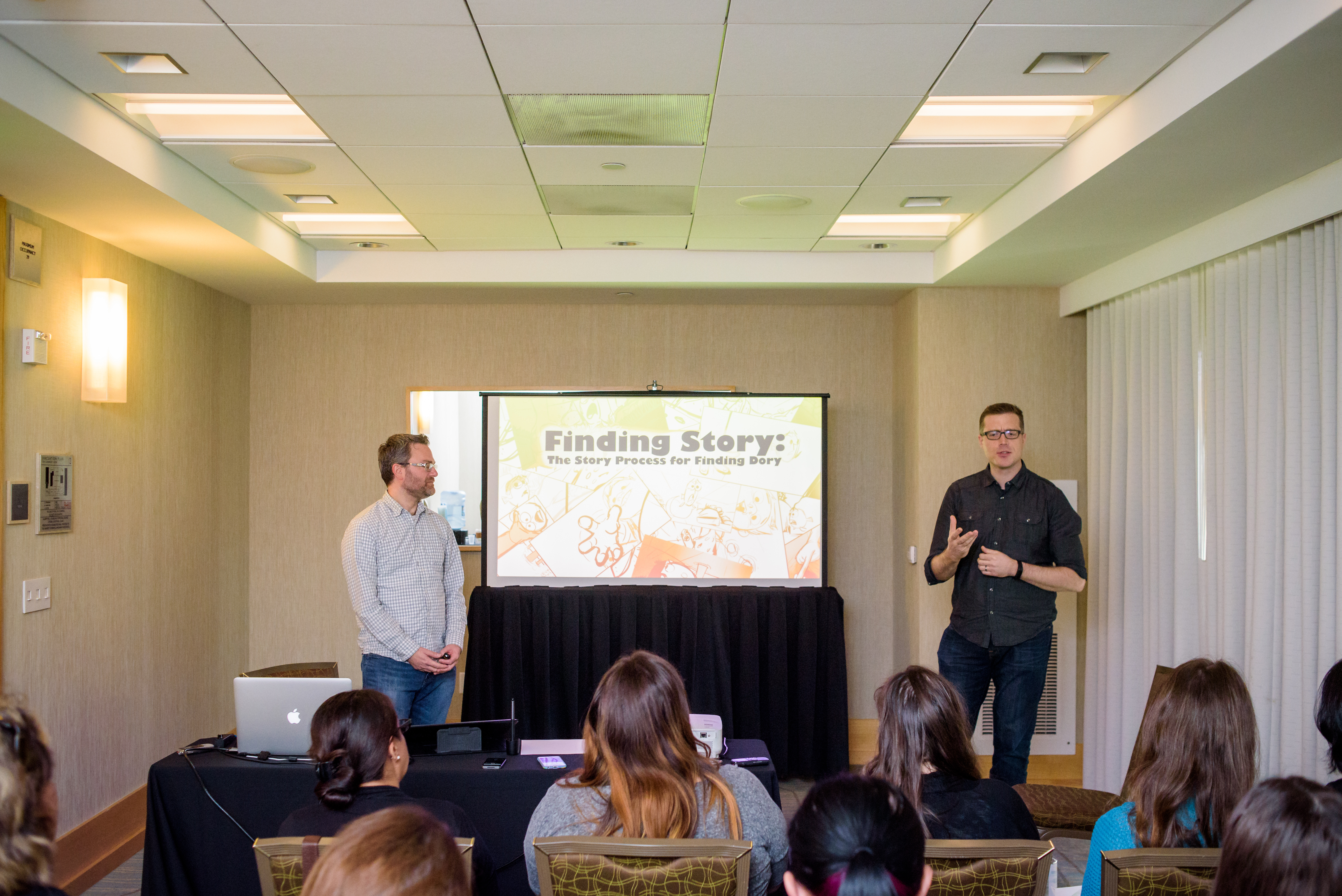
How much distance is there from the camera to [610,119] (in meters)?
3.10

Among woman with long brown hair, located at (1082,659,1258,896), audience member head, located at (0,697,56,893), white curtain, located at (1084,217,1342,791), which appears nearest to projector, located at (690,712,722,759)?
woman with long brown hair, located at (1082,659,1258,896)

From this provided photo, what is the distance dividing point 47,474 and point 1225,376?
4.72 meters

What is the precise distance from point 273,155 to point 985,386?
365 cm

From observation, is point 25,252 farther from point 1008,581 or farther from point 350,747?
point 1008,581

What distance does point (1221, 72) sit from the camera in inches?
93.9

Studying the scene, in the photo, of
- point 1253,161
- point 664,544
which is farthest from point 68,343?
point 1253,161

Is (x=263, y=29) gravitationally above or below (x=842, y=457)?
above

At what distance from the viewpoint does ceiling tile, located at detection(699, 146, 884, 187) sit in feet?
11.0

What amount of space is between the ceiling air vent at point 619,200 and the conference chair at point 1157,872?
2.95 meters

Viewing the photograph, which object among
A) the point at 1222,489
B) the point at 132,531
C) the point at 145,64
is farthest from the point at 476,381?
the point at 1222,489

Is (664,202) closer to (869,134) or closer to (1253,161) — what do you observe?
(869,134)

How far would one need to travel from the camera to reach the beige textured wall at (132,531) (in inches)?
140

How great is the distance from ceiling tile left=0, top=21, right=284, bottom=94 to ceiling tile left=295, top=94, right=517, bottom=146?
19cm

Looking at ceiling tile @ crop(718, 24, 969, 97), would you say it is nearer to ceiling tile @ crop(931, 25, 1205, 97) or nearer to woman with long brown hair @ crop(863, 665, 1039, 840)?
ceiling tile @ crop(931, 25, 1205, 97)
